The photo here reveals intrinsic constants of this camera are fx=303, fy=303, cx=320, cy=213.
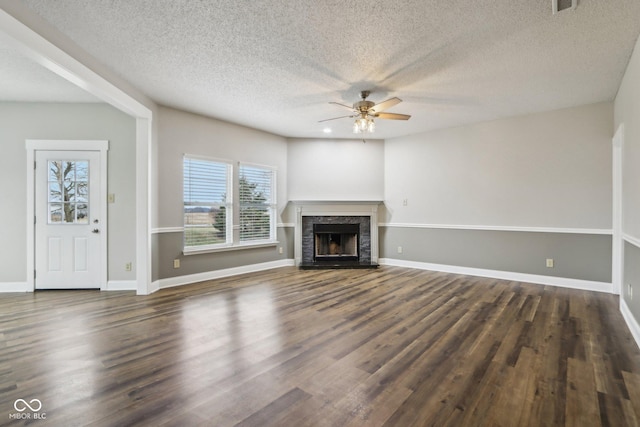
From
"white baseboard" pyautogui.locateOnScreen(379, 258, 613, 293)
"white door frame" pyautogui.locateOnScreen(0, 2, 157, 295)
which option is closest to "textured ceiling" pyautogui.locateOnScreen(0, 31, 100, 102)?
"white door frame" pyautogui.locateOnScreen(0, 2, 157, 295)

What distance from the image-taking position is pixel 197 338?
2672 mm

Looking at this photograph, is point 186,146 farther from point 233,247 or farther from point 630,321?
point 630,321

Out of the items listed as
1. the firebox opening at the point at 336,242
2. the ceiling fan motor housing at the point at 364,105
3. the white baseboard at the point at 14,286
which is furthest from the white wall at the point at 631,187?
the white baseboard at the point at 14,286

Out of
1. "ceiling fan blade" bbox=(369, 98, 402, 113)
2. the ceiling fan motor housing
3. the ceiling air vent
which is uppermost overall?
the ceiling air vent

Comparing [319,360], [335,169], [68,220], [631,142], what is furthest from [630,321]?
[68,220]

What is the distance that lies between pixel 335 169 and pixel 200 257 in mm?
3125

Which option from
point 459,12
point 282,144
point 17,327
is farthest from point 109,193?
point 459,12

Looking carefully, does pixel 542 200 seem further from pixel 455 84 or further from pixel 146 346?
pixel 146 346

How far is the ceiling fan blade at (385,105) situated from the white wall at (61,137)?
347cm

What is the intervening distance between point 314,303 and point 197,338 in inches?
56.0

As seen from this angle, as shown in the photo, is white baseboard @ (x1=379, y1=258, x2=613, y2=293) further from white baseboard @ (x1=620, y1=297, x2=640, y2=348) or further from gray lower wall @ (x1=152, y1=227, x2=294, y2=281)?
gray lower wall @ (x1=152, y1=227, x2=294, y2=281)

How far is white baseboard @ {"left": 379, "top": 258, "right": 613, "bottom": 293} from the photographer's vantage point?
4.29m

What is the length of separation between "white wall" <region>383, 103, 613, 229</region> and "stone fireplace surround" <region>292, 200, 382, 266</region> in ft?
1.57

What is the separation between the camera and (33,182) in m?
4.23
